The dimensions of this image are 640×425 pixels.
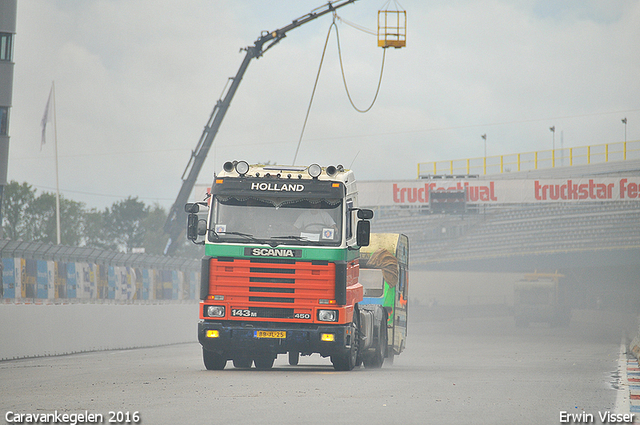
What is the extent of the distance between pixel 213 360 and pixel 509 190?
31.6 m

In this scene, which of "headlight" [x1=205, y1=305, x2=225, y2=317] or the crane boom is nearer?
"headlight" [x1=205, y1=305, x2=225, y2=317]

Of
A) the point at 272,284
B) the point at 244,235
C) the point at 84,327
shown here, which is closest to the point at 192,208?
the point at 244,235

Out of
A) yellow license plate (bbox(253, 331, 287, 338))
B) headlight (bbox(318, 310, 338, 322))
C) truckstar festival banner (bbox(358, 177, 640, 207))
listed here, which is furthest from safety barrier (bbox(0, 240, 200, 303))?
truckstar festival banner (bbox(358, 177, 640, 207))

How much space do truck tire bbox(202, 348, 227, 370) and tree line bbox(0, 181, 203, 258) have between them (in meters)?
63.4

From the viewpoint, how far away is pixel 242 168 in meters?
13.5

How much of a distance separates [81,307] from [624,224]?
51.3 meters

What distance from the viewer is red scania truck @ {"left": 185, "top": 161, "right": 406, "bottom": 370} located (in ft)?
43.3

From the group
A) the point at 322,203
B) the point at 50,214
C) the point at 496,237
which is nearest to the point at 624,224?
the point at 496,237

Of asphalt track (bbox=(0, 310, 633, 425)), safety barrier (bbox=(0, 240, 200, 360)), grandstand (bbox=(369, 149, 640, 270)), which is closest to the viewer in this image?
asphalt track (bbox=(0, 310, 633, 425))

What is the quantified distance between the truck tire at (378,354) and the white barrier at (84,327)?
7211 millimetres

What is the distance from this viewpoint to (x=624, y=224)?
63.1 metres

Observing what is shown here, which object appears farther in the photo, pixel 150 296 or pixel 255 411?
pixel 150 296

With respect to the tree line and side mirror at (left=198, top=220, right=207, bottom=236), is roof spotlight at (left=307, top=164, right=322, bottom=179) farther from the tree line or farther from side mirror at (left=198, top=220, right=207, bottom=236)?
the tree line

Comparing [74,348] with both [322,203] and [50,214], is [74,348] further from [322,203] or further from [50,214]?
[50,214]
